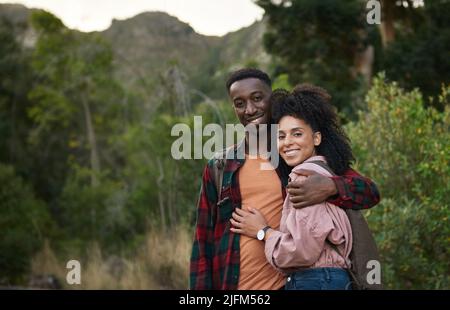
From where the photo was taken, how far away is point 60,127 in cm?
2450

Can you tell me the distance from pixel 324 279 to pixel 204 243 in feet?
2.36

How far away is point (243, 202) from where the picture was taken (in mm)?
3115

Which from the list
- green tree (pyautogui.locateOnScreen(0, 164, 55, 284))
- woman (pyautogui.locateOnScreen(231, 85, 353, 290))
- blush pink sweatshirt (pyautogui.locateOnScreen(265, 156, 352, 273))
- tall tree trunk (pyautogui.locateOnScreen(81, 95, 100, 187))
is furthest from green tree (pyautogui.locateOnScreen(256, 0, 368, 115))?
blush pink sweatshirt (pyautogui.locateOnScreen(265, 156, 352, 273))

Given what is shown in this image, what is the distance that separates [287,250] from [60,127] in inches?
892

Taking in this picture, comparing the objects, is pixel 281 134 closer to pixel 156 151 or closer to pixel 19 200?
pixel 156 151

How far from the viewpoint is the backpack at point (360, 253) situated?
2727 millimetres

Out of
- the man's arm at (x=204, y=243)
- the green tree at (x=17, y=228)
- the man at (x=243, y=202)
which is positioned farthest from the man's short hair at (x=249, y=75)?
the green tree at (x=17, y=228)

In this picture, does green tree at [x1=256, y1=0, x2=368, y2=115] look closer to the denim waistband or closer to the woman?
the woman

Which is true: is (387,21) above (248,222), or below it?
above

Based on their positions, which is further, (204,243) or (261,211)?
(204,243)

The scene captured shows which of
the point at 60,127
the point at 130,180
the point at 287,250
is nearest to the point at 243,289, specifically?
the point at 287,250

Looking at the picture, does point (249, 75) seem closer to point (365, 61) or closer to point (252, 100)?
point (252, 100)

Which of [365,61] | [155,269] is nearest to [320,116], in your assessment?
[155,269]

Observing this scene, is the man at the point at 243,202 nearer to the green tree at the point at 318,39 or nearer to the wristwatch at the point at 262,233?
the wristwatch at the point at 262,233
